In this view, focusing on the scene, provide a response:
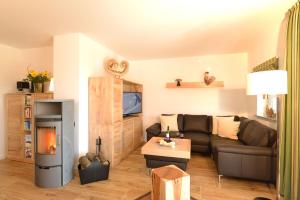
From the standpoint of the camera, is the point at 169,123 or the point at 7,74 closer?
the point at 7,74

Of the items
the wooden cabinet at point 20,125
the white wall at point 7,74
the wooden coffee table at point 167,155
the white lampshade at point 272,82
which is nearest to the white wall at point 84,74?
the wooden cabinet at point 20,125

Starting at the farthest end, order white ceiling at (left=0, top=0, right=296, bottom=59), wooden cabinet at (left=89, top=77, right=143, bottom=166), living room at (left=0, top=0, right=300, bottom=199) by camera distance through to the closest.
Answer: wooden cabinet at (left=89, top=77, right=143, bottom=166) < living room at (left=0, top=0, right=300, bottom=199) < white ceiling at (left=0, top=0, right=296, bottom=59)

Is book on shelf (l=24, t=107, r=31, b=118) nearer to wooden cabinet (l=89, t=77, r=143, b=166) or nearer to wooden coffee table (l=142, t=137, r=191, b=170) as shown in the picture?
wooden cabinet (l=89, t=77, r=143, b=166)

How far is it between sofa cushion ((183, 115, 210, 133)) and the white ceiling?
1731 mm

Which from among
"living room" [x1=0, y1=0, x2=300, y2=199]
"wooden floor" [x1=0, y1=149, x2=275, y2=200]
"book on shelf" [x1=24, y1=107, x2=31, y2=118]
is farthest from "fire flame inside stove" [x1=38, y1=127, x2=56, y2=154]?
"book on shelf" [x1=24, y1=107, x2=31, y2=118]

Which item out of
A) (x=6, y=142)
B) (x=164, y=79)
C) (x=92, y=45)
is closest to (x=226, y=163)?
(x=164, y=79)

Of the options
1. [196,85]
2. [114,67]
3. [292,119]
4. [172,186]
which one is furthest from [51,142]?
[196,85]

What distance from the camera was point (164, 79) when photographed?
Result: 482cm

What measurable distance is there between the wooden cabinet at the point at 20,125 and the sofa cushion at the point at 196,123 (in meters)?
3.10

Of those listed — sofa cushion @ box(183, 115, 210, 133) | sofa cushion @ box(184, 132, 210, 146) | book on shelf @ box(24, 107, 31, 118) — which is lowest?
sofa cushion @ box(184, 132, 210, 146)

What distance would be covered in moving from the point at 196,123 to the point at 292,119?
234cm

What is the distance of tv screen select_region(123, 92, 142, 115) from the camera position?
384 cm

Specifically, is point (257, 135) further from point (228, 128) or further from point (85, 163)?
point (85, 163)

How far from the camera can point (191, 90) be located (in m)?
4.62
